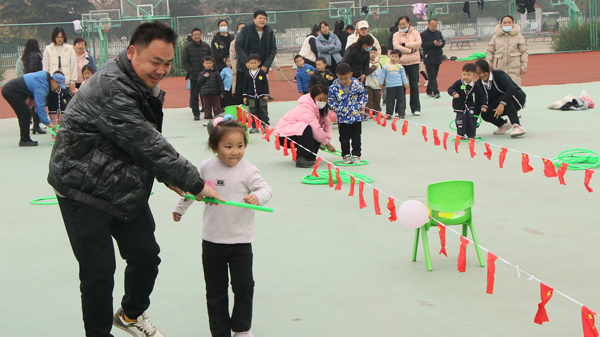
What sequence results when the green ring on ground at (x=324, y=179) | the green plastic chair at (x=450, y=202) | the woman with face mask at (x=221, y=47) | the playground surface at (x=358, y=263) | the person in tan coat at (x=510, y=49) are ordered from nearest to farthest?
1. the playground surface at (x=358, y=263)
2. the green plastic chair at (x=450, y=202)
3. the green ring on ground at (x=324, y=179)
4. the person in tan coat at (x=510, y=49)
5. the woman with face mask at (x=221, y=47)

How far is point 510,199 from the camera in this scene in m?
6.13

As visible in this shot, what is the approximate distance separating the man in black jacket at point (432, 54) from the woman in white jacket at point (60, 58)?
7834 millimetres

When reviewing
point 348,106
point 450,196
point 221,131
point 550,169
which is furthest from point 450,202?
point 348,106

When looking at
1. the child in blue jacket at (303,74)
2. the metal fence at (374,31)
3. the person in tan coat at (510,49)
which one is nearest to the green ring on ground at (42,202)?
the child in blue jacket at (303,74)

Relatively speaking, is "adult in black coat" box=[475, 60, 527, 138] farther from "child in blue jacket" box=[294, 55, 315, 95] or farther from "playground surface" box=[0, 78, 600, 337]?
"child in blue jacket" box=[294, 55, 315, 95]

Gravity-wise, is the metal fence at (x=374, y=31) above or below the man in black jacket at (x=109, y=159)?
above

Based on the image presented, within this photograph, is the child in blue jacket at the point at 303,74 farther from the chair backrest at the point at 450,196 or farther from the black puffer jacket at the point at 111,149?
the black puffer jacket at the point at 111,149

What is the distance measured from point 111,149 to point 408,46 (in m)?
10.8

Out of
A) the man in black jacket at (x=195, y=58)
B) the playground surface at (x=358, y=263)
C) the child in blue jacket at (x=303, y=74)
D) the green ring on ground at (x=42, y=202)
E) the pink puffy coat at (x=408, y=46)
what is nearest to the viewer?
the playground surface at (x=358, y=263)

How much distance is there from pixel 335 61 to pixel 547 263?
29.1 ft

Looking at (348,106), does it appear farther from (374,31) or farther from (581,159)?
(374,31)

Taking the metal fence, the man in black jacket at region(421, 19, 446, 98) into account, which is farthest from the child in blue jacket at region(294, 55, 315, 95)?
the metal fence

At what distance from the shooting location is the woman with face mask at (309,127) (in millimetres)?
8156

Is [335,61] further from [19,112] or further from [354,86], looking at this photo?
[19,112]
